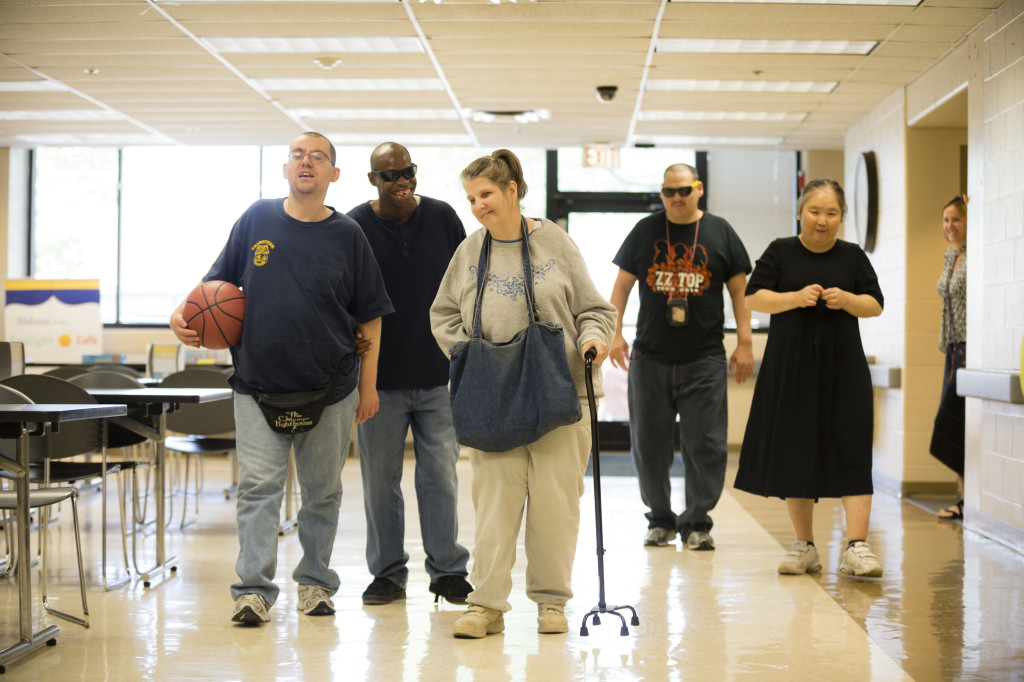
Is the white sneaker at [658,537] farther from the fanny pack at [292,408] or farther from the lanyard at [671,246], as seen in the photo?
the fanny pack at [292,408]

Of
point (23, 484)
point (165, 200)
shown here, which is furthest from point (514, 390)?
point (165, 200)

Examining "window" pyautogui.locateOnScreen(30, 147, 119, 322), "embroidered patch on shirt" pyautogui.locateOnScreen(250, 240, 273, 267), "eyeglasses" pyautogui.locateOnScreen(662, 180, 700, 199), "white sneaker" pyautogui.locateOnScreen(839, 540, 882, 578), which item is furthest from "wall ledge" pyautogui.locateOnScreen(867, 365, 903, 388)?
"window" pyautogui.locateOnScreen(30, 147, 119, 322)

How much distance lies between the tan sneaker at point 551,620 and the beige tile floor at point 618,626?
A: 0.15 feet

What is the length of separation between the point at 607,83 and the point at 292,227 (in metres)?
3.76

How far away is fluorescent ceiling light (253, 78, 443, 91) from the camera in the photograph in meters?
6.54

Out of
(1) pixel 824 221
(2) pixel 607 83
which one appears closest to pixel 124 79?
(2) pixel 607 83

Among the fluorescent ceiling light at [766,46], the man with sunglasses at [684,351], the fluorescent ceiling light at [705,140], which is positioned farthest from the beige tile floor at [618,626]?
the fluorescent ceiling light at [705,140]

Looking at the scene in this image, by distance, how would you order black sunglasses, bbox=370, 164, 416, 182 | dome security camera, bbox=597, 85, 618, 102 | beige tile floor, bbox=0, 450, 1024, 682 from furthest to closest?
dome security camera, bbox=597, 85, 618, 102 → black sunglasses, bbox=370, 164, 416, 182 → beige tile floor, bbox=0, 450, 1024, 682

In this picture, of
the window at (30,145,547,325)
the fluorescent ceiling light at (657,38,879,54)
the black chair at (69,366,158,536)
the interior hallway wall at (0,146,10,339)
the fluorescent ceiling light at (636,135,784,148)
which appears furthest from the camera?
the window at (30,145,547,325)

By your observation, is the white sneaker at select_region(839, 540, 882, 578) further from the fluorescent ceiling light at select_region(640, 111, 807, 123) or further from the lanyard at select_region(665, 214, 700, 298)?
the fluorescent ceiling light at select_region(640, 111, 807, 123)

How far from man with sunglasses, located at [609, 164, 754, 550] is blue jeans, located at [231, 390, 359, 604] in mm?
1629

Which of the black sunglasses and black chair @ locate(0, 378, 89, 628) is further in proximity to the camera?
the black sunglasses

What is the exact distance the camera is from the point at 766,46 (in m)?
5.68

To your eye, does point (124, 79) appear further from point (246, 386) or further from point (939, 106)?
point (939, 106)
